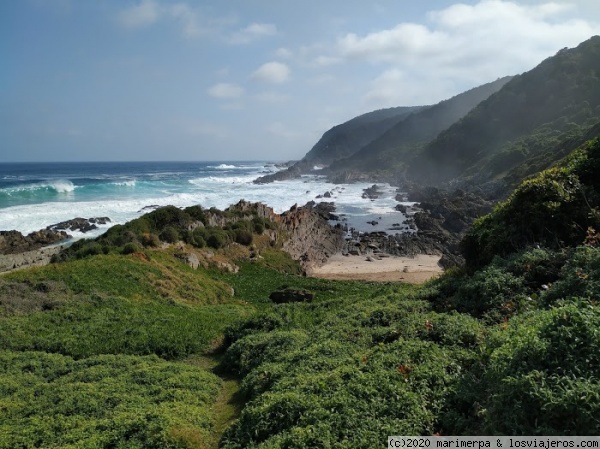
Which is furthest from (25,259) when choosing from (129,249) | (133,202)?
(133,202)

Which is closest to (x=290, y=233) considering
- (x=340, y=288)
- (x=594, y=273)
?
(x=340, y=288)

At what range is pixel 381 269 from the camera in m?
37.4

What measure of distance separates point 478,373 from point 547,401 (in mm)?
2053

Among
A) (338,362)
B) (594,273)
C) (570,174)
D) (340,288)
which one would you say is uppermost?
(570,174)

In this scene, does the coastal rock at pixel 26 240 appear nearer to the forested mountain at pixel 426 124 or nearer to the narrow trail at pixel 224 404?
the narrow trail at pixel 224 404

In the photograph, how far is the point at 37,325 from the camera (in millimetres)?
14898

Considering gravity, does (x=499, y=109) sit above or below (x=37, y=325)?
above

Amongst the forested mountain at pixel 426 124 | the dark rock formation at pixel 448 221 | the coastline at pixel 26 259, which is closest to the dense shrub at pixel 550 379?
the coastline at pixel 26 259

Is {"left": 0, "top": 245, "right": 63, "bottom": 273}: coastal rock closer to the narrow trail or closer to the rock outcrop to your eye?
the rock outcrop

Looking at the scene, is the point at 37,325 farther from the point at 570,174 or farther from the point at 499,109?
the point at 499,109

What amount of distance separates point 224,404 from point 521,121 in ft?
352

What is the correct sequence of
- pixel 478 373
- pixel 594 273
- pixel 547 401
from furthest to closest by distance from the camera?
pixel 594 273 → pixel 478 373 → pixel 547 401

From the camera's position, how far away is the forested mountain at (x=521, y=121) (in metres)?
78.1

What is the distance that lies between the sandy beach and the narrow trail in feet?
71.5
